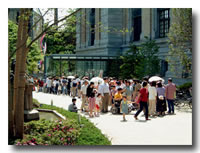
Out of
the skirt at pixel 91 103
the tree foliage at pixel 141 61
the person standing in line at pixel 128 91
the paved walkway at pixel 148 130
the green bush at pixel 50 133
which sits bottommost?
the paved walkway at pixel 148 130

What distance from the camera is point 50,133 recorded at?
9.87 m

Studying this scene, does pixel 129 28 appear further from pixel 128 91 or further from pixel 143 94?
pixel 143 94

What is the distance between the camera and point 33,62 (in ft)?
138

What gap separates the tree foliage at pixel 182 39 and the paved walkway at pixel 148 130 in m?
3.20

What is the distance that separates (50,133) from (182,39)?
10020 mm

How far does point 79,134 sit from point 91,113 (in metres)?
5.29

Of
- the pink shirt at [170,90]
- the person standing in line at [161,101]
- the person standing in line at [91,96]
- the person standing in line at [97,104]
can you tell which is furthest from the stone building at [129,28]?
the person standing in line at [91,96]

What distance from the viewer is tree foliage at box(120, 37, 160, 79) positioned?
23312mm

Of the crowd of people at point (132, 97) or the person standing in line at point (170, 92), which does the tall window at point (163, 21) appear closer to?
the crowd of people at point (132, 97)

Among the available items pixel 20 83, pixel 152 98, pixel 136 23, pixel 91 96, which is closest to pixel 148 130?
pixel 152 98

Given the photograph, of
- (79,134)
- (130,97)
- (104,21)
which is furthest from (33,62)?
(79,134)

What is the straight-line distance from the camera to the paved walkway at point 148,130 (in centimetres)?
991

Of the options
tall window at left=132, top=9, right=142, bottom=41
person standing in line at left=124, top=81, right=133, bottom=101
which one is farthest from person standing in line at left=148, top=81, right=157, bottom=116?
tall window at left=132, top=9, right=142, bottom=41
